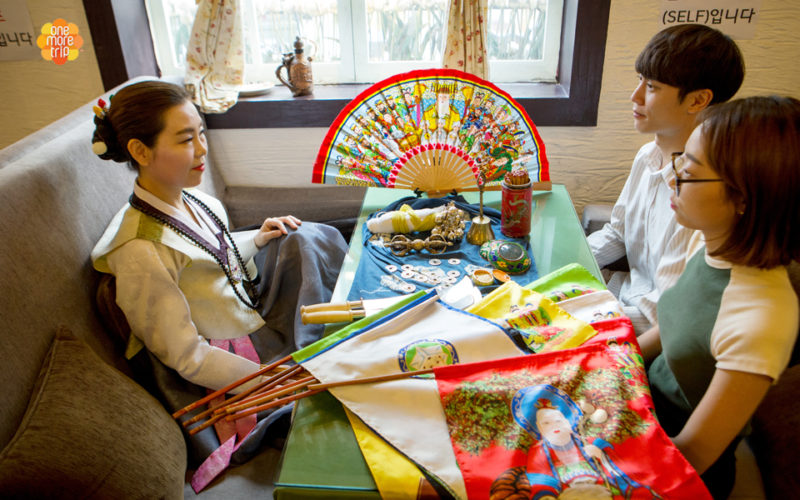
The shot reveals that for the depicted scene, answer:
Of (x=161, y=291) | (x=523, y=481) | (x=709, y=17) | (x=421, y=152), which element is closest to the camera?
(x=523, y=481)

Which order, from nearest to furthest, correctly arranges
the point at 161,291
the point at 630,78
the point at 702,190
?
1. the point at 702,190
2. the point at 161,291
3. the point at 630,78

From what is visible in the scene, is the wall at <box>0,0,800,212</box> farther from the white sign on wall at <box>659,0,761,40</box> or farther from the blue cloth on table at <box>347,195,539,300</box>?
the blue cloth on table at <box>347,195,539,300</box>

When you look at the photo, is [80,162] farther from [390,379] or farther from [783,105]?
[783,105]

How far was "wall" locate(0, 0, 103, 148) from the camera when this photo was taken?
7.03 ft

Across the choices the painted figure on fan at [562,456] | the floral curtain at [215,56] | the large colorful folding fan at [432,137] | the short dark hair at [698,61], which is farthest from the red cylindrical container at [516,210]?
the floral curtain at [215,56]

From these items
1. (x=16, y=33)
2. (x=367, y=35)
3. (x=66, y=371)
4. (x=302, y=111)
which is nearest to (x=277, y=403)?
(x=66, y=371)

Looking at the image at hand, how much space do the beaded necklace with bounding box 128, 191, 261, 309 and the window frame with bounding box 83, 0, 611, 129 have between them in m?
0.75

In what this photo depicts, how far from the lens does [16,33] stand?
7.29ft

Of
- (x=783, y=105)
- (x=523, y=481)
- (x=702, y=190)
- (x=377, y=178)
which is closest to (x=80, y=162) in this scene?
(x=377, y=178)

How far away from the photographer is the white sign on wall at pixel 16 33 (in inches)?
85.3

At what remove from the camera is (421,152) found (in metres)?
1.81

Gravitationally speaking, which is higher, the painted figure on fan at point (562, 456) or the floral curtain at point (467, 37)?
the floral curtain at point (467, 37)

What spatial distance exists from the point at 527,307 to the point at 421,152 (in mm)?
820

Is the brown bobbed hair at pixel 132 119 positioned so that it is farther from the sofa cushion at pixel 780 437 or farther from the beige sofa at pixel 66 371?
the sofa cushion at pixel 780 437
